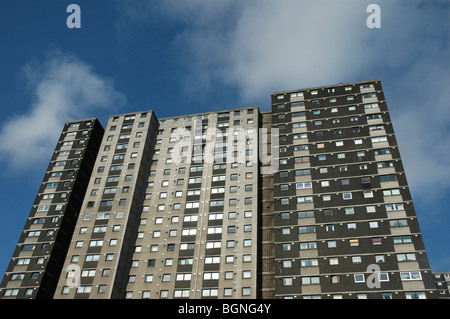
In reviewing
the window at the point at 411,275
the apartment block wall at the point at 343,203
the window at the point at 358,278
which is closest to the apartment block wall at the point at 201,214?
the apartment block wall at the point at 343,203

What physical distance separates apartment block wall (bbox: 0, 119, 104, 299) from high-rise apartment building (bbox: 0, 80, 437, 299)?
296 mm

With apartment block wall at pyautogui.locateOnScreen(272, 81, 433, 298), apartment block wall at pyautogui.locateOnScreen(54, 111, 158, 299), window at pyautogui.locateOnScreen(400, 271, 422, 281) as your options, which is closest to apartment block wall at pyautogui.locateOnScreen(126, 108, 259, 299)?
apartment block wall at pyautogui.locateOnScreen(54, 111, 158, 299)

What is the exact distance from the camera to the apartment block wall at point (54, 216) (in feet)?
204

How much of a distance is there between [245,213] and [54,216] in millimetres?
32815

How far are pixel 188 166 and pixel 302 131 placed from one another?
67.8ft

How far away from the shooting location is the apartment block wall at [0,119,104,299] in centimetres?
6212

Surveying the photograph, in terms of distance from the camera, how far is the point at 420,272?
50156 mm

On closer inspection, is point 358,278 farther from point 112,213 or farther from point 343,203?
point 112,213

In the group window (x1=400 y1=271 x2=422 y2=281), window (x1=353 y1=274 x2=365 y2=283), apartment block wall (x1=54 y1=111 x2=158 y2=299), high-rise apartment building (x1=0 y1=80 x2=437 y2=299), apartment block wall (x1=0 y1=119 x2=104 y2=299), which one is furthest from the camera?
apartment block wall (x1=0 y1=119 x2=104 y2=299)

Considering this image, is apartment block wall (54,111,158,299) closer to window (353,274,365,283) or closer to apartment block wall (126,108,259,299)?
apartment block wall (126,108,259,299)

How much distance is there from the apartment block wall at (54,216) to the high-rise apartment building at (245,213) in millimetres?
296
